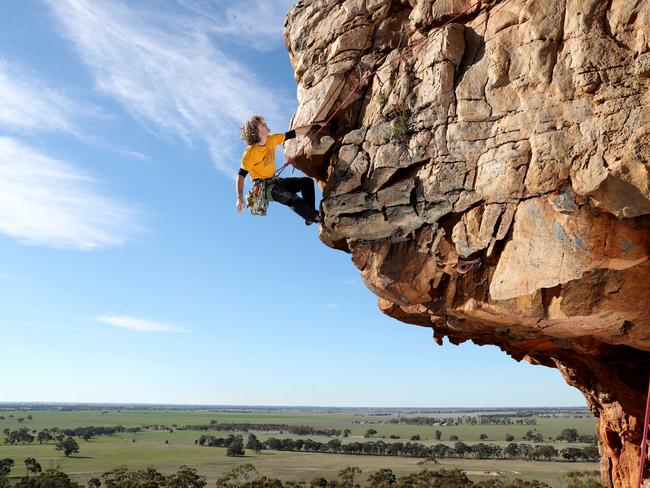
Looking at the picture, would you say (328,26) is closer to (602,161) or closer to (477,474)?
(602,161)

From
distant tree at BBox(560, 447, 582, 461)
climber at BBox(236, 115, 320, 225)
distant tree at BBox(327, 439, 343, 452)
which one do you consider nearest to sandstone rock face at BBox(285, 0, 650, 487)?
climber at BBox(236, 115, 320, 225)

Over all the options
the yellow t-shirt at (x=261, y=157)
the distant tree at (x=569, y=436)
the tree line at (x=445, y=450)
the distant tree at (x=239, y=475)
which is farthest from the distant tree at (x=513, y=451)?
the yellow t-shirt at (x=261, y=157)

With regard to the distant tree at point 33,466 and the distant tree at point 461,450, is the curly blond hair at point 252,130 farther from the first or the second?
the distant tree at point 461,450

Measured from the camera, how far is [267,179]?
985cm

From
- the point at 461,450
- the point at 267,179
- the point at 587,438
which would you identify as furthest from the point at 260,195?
the point at 587,438

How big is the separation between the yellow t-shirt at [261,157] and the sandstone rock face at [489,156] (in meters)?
0.56

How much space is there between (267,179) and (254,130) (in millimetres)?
931

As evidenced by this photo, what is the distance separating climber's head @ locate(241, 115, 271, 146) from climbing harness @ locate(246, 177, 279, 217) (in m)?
0.76

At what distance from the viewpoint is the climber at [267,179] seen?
372 inches

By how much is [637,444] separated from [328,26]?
11.4 meters

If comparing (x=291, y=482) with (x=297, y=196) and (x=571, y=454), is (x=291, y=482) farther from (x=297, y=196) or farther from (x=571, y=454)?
(x=571, y=454)

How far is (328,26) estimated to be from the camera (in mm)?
9812

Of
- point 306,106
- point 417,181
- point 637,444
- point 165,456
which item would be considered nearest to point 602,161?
point 417,181

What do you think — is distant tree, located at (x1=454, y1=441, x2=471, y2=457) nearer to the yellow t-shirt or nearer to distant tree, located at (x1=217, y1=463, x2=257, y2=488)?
distant tree, located at (x1=217, y1=463, x2=257, y2=488)
